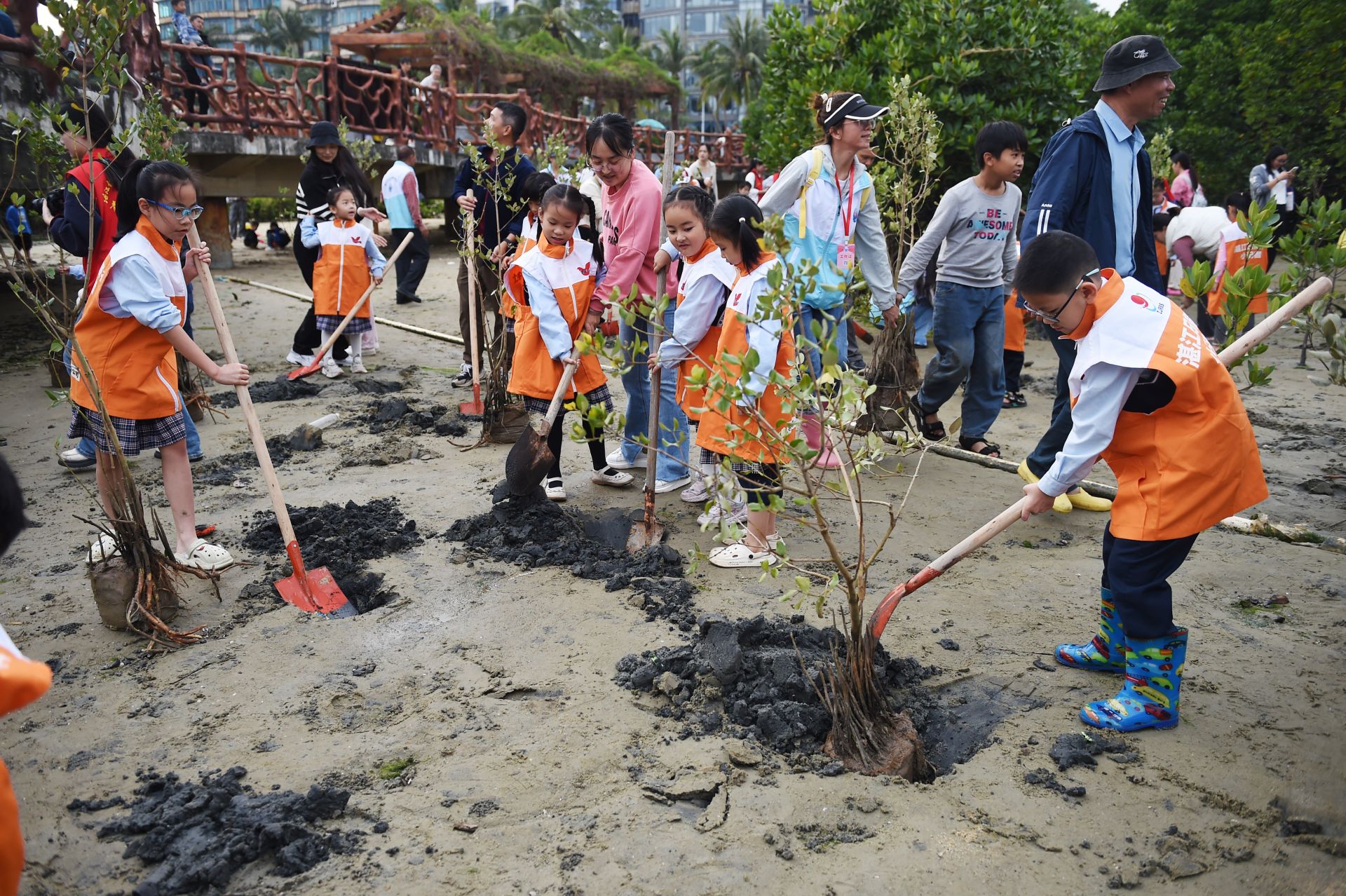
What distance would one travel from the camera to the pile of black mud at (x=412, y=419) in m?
6.44

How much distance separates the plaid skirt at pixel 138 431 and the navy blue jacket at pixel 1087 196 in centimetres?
385

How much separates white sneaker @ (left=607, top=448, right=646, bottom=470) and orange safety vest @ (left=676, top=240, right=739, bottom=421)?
1.12m

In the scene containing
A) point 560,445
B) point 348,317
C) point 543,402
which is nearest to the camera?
point 543,402

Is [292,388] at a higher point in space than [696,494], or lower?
Result: lower

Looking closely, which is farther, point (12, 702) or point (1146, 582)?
point (1146, 582)

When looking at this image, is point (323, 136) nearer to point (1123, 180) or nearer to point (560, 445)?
point (560, 445)

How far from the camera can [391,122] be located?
16.0 meters

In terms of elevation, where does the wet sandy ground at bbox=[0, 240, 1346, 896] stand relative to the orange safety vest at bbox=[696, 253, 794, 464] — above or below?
below

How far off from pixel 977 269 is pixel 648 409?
6.77 ft

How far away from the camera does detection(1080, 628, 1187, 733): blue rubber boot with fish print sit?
2.83 meters

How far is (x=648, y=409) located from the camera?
5.35 metres

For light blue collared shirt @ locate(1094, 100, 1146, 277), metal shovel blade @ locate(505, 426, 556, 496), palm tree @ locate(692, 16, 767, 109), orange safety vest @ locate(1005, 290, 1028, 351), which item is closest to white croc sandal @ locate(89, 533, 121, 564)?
metal shovel blade @ locate(505, 426, 556, 496)

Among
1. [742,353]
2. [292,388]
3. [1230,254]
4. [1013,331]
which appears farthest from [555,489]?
[1230,254]

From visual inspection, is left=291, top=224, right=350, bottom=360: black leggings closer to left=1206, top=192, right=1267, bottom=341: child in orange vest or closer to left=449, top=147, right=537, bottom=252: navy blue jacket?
left=449, top=147, right=537, bottom=252: navy blue jacket
